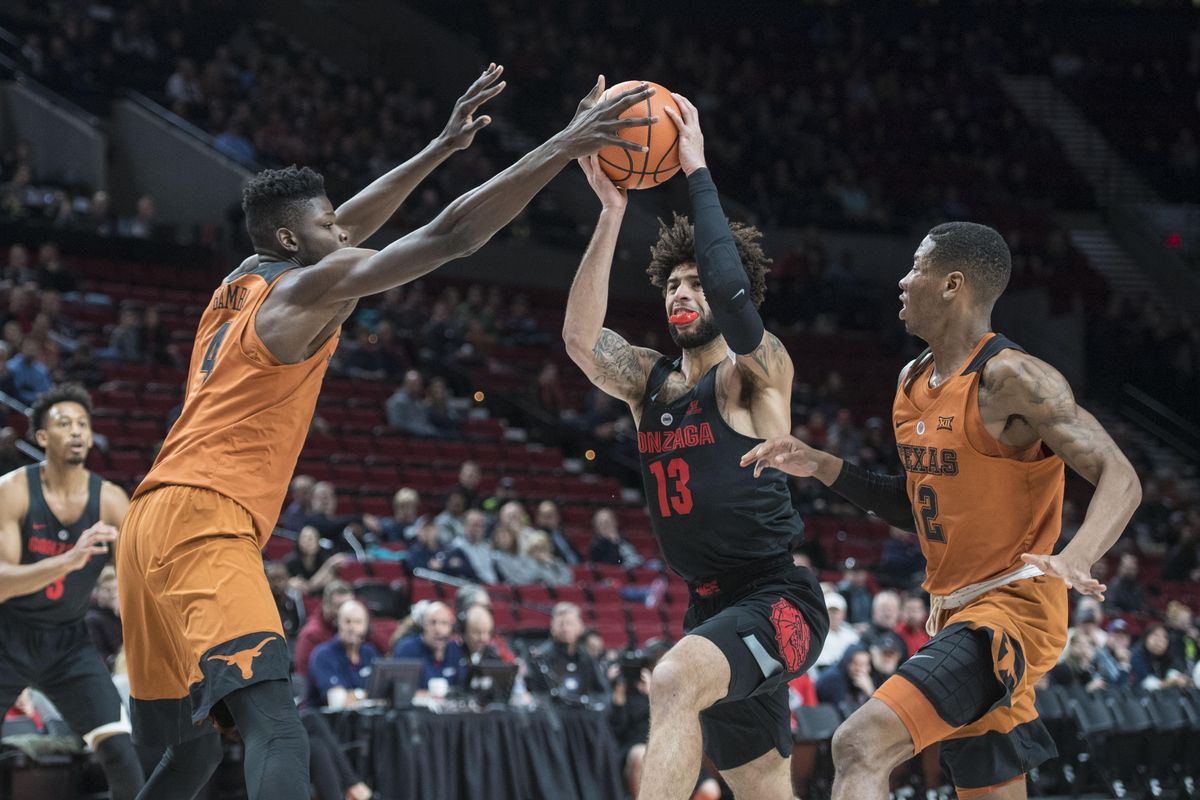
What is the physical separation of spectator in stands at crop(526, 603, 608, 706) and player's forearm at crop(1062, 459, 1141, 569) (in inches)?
258

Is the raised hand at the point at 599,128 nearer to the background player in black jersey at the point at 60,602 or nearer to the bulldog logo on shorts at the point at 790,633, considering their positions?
A: the bulldog logo on shorts at the point at 790,633

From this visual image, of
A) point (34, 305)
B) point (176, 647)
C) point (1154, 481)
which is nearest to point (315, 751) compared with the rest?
point (176, 647)

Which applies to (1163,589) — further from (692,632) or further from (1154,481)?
(692,632)

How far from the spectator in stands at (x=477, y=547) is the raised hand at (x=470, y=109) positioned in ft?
27.2

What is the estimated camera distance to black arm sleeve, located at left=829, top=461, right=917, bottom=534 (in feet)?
17.1

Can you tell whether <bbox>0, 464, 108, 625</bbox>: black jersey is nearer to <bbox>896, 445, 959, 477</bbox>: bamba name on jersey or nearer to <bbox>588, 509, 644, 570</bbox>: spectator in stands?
<bbox>896, 445, 959, 477</bbox>: bamba name on jersey

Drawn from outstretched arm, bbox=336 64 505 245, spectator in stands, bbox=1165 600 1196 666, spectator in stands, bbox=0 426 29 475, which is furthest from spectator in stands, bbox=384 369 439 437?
outstretched arm, bbox=336 64 505 245

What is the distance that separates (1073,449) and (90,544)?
12.6ft

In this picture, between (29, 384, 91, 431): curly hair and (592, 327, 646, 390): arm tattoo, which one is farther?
(29, 384, 91, 431): curly hair

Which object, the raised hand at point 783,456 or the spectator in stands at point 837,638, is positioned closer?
the raised hand at point 783,456

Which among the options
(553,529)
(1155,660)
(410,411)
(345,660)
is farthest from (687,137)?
(410,411)

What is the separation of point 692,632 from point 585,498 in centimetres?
1217

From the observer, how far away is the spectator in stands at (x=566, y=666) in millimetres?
10727

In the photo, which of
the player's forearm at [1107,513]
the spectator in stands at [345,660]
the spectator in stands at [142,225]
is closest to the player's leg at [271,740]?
the player's forearm at [1107,513]
